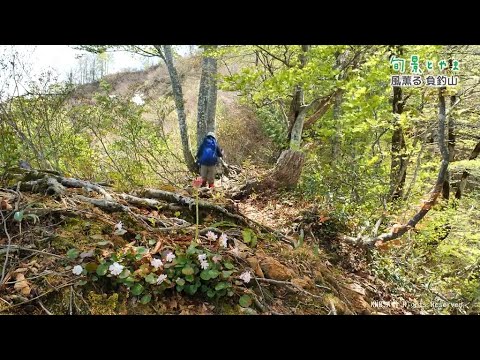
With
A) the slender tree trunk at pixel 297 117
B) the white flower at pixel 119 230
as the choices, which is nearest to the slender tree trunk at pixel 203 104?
the slender tree trunk at pixel 297 117

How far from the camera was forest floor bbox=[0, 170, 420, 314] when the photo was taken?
4.63 feet

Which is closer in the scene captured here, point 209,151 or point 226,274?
point 226,274

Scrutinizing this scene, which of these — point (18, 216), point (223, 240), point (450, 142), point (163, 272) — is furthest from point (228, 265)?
point (450, 142)

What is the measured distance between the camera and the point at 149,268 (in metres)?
1.51

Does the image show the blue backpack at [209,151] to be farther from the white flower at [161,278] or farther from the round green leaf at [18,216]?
the white flower at [161,278]

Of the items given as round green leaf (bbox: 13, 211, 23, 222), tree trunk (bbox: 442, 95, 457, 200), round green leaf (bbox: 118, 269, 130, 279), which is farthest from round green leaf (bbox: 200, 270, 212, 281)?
tree trunk (bbox: 442, 95, 457, 200)

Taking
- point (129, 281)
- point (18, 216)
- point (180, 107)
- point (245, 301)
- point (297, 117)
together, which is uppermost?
point (180, 107)

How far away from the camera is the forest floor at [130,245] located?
55.6 inches

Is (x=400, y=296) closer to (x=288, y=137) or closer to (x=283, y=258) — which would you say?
(x=283, y=258)

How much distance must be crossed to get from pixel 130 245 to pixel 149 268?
210mm

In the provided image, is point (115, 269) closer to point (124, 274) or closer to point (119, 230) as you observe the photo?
point (124, 274)

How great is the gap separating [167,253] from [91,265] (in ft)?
1.12

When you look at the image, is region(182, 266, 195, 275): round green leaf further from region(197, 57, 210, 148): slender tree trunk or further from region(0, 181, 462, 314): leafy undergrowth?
region(197, 57, 210, 148): slender tree trunk

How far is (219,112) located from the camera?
891 centimetres
